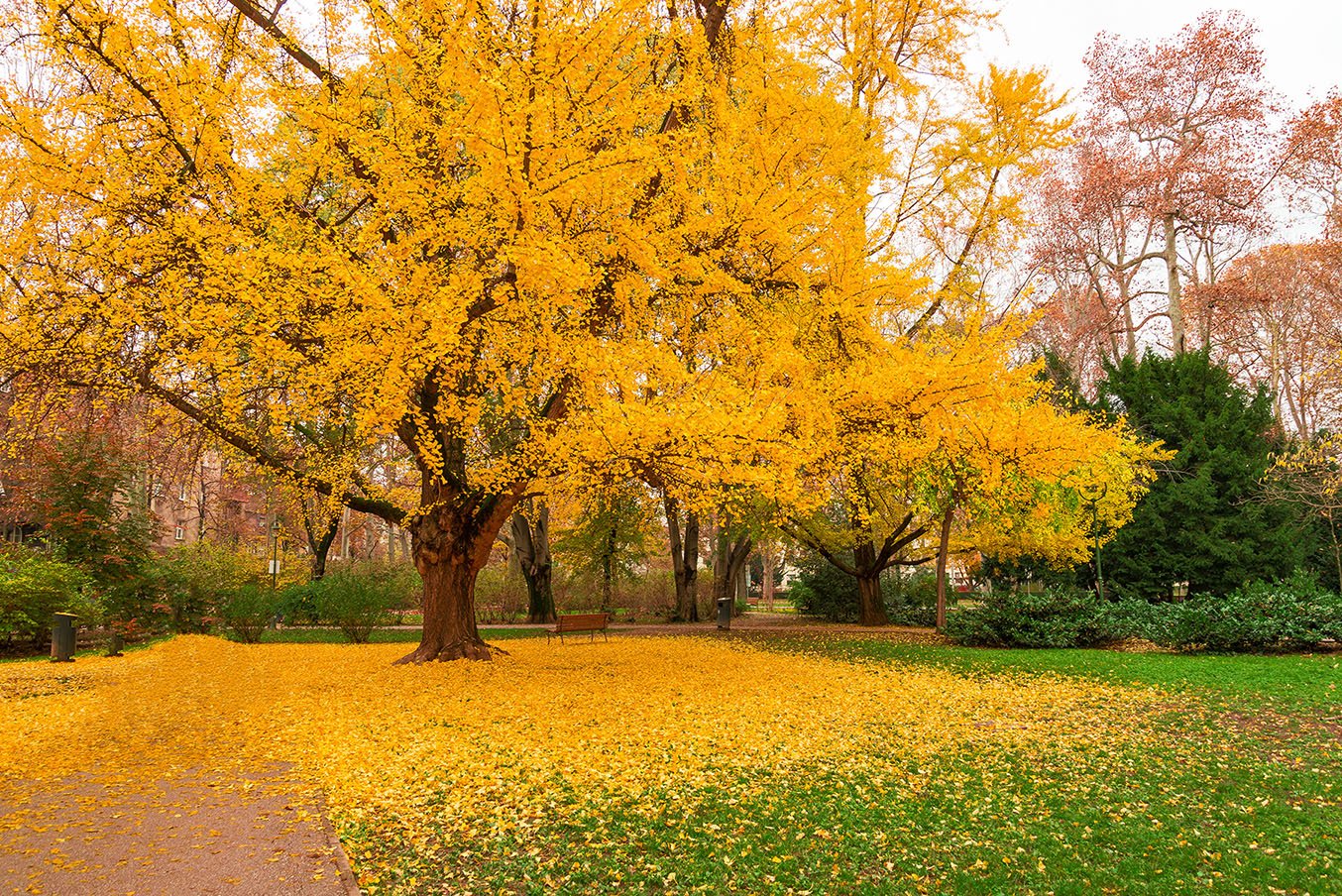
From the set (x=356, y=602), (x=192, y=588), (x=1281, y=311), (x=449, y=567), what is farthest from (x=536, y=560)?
(x=1281, y=311)

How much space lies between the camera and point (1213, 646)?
13.8 meters

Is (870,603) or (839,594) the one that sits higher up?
(839,594)

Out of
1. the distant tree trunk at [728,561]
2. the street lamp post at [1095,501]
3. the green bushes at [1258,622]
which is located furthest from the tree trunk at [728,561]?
the green bushes at [1258,622]

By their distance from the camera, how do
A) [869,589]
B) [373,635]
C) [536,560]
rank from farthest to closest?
[536,560], [869,589], [373,635]

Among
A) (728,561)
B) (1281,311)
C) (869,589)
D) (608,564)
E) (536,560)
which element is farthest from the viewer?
(1281,311)

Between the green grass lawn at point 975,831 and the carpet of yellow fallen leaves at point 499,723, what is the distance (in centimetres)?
41

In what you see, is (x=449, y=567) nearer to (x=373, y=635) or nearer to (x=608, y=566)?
(x=373, y=635)

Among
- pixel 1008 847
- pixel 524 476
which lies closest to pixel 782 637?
pixel 524 476

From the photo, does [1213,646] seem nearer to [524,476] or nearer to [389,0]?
[524,476]

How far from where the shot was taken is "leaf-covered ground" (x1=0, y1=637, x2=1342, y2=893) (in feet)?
14.5

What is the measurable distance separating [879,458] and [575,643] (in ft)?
25.2

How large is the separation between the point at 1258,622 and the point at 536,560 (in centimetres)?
1665

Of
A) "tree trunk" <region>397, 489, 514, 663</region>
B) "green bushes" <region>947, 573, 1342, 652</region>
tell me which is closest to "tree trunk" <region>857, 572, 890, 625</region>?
"green bushes" <region>947, 573, 1342, 652</region>

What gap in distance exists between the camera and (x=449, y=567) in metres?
12.8
